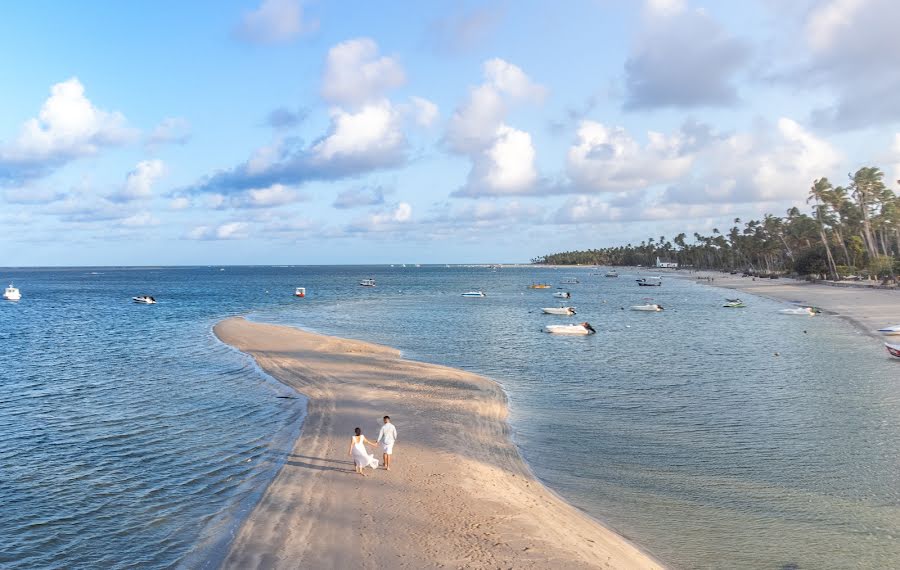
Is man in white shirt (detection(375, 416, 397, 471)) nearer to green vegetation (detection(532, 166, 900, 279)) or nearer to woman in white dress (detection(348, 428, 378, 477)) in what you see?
woman in white dress (detection(348, 428, 378, 477))

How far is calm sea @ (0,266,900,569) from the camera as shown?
1427cm

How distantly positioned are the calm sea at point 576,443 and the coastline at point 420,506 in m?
0.97

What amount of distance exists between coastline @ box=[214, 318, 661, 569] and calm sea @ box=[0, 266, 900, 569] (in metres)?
0.97

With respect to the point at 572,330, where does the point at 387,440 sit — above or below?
above

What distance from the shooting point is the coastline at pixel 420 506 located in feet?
41.1

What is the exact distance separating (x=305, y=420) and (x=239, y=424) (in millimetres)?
2633

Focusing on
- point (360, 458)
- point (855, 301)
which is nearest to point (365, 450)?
point (360, 458)

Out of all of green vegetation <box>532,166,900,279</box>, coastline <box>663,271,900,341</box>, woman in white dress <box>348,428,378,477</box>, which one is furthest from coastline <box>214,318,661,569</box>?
green vegetation <box>532,166,900,279</box>

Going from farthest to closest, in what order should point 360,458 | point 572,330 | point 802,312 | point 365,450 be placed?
point 802,312 < point 572,330 < point 365,450 < point 360,458

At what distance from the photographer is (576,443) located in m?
21.5

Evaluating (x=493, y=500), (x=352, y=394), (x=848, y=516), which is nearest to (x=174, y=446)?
(x=352, y=394)

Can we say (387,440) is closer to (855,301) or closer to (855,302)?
(855,302)

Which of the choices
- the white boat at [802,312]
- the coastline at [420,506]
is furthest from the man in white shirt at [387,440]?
the white boat at [802,312]

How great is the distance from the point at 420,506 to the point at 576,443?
8.31m
